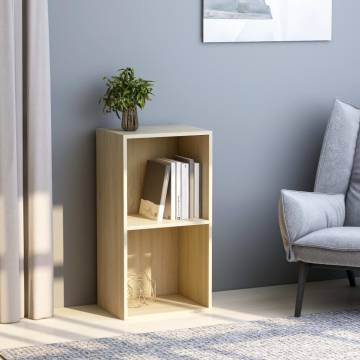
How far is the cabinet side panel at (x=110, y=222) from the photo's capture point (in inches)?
151

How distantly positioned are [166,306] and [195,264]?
23 cm

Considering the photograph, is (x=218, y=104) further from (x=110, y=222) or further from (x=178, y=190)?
(x=110, y=222)

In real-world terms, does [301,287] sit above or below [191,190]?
below

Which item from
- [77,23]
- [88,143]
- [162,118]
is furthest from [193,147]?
[77,23]

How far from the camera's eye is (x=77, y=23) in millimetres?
3973

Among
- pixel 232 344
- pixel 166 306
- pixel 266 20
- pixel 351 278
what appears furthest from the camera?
pixel 351 278

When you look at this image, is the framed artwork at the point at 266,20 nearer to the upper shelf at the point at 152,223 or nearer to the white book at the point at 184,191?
the white book at the point at 184,191

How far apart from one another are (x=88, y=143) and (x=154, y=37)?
21.9 inches

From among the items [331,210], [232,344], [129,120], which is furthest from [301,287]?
[129,120]

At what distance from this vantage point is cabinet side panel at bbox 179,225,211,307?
4074 millimetres

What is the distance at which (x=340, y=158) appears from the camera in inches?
170

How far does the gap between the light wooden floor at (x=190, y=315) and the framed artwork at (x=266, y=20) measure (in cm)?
119

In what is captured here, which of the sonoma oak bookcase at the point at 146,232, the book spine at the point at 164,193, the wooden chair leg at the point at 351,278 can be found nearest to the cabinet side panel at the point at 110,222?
the sonoma oak bookcase at the point at 146,232

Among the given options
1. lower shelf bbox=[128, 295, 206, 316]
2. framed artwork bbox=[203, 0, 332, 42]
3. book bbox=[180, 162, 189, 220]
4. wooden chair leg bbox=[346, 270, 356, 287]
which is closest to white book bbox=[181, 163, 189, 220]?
book bbox=[180, 162, 189, 220]
